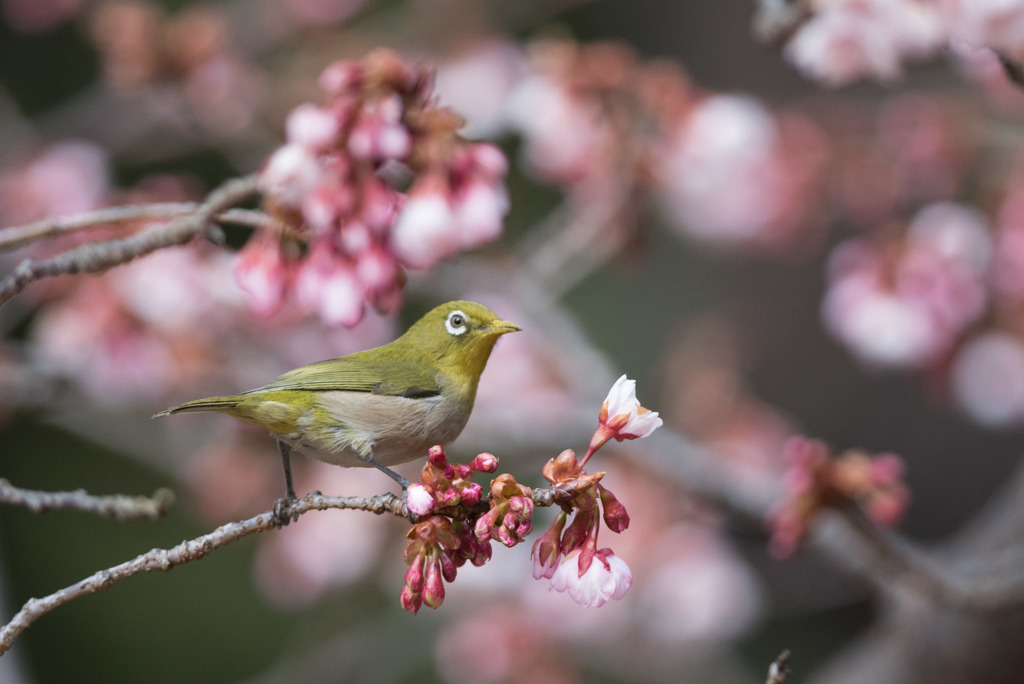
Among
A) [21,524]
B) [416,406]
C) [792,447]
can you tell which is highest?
[416,406]

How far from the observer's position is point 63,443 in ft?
10.9

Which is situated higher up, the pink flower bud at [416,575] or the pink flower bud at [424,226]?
the pink flower bud at [424,226]

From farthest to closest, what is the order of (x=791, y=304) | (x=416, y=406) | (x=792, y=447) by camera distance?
(x=791, y=304) → (x=792, y=447) → (x=416, y=406)

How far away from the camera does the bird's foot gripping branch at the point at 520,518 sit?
642mm

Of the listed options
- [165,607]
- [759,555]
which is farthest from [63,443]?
[759,555]

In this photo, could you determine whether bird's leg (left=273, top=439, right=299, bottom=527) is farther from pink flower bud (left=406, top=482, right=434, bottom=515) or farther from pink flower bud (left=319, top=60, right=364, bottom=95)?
pink flower bud (left=319, top=60, right=364, bottom=95)

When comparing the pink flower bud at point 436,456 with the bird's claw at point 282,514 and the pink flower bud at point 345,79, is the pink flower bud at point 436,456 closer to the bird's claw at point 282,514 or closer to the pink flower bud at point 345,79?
the bird's claw at point 282,514

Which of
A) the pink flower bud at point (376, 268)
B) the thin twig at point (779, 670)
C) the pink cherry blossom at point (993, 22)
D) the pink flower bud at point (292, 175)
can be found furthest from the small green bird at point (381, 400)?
the pink cherry blossom at point (993, 22)

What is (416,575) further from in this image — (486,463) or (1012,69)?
(1012,69)

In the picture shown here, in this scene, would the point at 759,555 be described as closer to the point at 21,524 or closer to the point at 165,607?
the point at 165,607

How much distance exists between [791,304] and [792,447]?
105 inches

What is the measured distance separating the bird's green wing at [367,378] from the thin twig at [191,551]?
0.55 feet

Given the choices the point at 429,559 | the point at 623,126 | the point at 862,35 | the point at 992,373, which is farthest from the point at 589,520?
the point at 992,373

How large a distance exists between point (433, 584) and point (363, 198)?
0.46 m
